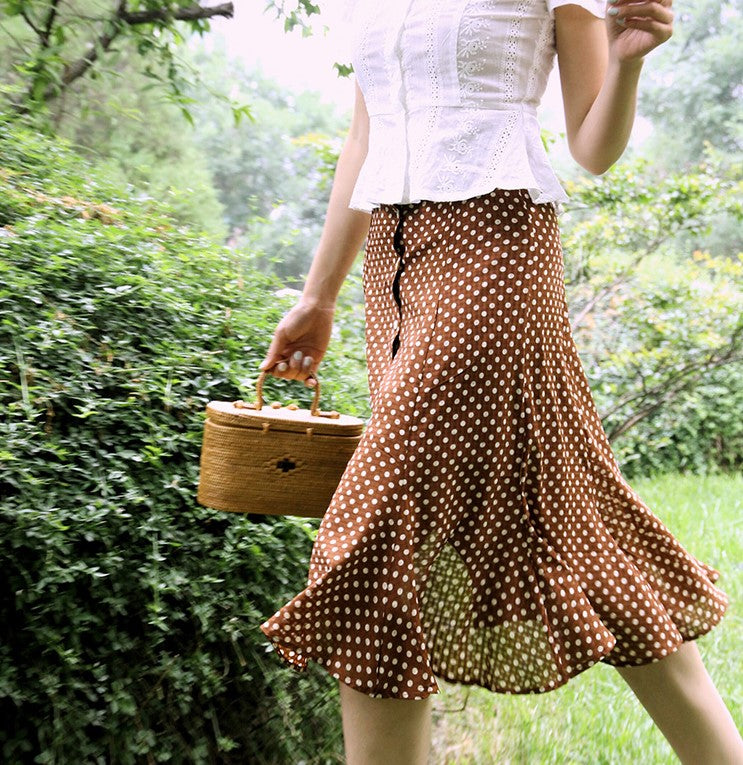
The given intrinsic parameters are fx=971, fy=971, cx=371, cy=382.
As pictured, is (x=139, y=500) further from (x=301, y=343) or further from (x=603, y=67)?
(x=603, y=67)

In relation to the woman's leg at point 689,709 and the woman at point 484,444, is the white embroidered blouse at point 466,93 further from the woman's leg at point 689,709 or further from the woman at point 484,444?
the woman's leg at point 689,709

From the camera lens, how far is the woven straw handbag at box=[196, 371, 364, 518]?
1490 mm

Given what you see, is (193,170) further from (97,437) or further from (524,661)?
(524,661)

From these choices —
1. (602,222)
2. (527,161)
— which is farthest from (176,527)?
(602,222)

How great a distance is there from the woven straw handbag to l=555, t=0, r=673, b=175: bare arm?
22.5 inches

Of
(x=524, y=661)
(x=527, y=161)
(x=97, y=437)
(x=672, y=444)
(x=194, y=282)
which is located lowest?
(x=672, y=444)

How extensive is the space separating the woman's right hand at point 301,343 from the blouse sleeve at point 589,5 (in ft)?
1.93

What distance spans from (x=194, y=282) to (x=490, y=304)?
3.59 feet

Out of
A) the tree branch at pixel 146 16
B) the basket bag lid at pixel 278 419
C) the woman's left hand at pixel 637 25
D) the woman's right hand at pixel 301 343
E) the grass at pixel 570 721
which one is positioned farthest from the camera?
the tree branch at pixel 146 16

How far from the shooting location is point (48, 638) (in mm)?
1528

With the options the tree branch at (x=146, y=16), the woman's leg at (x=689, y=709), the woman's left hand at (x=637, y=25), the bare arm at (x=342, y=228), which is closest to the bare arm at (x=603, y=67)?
the woman's left hand at (x=637, y=25)

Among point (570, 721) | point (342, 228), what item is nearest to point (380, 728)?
point (342, 228)

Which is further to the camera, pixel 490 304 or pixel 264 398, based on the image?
pixel 264 398

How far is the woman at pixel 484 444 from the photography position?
4.00 ft
